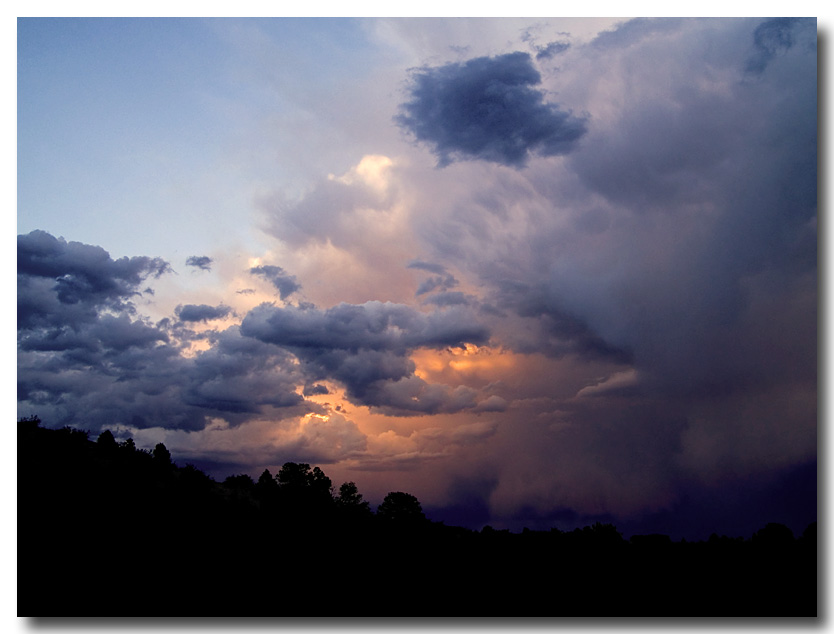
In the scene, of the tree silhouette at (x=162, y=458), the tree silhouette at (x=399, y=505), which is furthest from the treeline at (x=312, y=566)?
the tree silhouette at (x=399, y=505)

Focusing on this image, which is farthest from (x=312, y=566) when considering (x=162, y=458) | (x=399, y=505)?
(x=399, y=505)

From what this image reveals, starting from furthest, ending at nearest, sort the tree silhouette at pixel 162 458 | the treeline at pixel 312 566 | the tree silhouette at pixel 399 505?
1. the tree silhouette at pixel 399 505
2. the tree silhouette at pixel 162 458
3. the treeline at pixel 312 566

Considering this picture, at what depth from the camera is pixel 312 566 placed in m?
15.0

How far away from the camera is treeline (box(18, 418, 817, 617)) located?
41.0ft

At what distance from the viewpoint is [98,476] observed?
56.5ft

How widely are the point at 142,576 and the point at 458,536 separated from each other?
11880 mm

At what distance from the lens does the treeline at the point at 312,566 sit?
1248cm

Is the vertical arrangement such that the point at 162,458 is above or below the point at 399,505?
→ above

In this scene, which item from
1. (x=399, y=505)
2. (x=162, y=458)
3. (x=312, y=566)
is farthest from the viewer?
(x=399, y=505)

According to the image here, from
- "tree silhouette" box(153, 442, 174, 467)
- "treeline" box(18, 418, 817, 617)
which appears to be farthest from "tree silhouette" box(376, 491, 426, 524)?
"treeline" box(18, 418, 817, 617)

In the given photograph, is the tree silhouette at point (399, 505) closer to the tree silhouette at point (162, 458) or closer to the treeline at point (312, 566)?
the tree silhouette at point (162, 458)

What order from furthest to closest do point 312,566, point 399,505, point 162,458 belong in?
point 399,505, point 162,458, point 312,566

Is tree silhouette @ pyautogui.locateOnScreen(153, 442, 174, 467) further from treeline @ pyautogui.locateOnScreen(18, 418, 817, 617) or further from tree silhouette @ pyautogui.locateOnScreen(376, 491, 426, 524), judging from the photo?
tree silhouette @ pyautogui.locateOnScreen(376, 491, 426, 524)

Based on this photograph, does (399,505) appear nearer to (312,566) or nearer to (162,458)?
(162,458)
